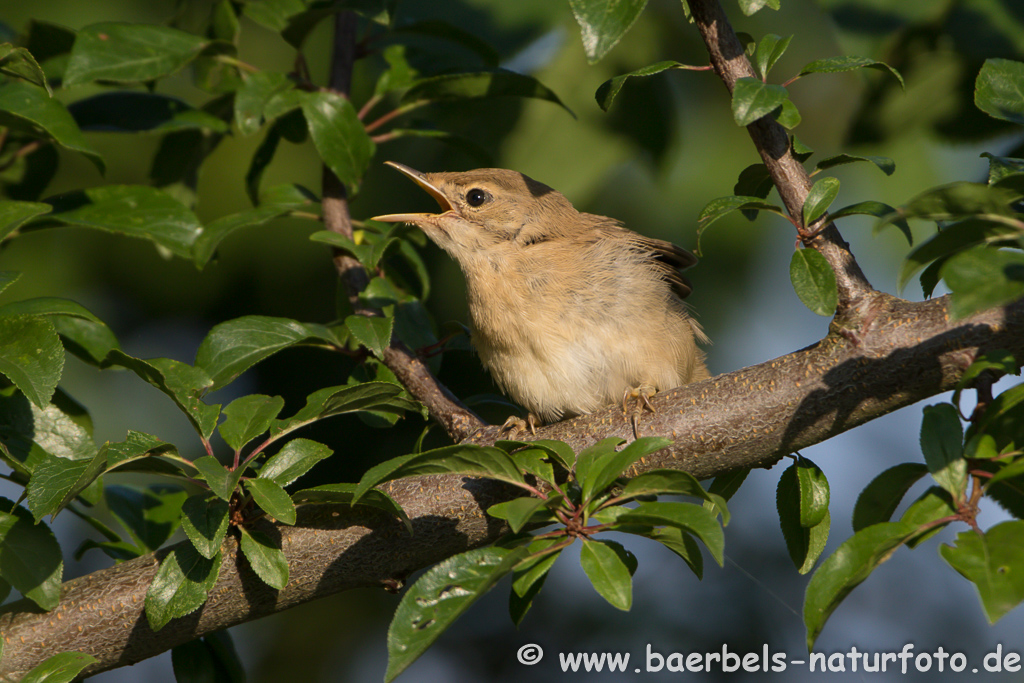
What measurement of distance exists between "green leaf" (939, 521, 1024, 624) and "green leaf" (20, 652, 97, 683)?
2.02m

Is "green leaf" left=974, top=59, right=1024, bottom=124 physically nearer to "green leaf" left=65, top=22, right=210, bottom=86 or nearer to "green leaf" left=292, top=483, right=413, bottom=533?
"green leaf" left=292, top=483, right=413, bottom=533

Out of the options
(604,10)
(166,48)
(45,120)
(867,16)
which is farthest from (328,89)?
(867,16)

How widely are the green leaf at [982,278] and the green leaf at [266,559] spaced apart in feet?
5.84

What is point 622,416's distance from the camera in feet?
9.21

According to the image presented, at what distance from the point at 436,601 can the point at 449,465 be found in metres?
0.35

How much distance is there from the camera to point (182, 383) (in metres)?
2.65

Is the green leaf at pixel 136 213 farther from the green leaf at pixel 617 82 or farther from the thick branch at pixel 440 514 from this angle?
the green leaf at pixel 617 82

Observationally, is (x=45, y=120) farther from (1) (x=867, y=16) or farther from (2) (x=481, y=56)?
(1) (x=867, y=16)

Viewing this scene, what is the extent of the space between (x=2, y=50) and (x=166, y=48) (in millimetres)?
913

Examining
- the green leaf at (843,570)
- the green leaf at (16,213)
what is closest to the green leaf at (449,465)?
the green leaf at (843,570)

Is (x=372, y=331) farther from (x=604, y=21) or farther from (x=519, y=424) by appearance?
(x=604, y=21)

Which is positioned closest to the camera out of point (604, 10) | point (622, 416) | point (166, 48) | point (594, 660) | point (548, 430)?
point (604, 10)

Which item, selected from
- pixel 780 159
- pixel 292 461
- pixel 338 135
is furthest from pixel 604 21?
pixel 292 461

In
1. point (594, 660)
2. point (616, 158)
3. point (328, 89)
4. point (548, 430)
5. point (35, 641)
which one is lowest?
point (594, 660)
